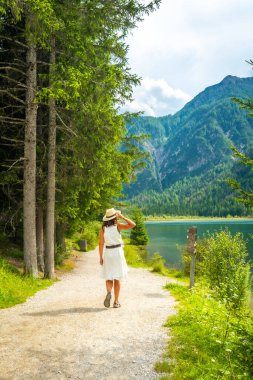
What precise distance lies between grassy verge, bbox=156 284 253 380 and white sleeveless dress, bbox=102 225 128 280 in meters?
1.63

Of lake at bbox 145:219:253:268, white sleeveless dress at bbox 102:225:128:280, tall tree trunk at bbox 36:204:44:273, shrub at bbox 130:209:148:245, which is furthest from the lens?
shrub at bbox 130:209:148:245

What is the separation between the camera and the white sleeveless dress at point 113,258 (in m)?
8.62

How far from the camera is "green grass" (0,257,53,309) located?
9.64 metres

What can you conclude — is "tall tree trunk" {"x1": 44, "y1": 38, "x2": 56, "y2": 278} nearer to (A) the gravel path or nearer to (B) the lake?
(A) the gravel path

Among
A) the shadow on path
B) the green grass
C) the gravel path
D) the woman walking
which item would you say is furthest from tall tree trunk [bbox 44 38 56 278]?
the woman walking

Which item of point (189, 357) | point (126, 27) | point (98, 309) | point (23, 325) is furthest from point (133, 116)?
point (189, 357)

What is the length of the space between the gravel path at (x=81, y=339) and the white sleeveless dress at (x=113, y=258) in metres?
0.85

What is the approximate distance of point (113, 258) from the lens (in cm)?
867

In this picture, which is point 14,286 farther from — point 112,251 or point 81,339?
point 81,339

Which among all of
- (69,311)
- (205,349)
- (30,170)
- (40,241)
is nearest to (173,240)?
(40,241)

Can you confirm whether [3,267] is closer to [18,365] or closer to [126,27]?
[18,365]

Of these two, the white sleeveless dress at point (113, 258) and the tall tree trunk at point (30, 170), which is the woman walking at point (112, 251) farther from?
the tall tree trunk at point (30, 170)

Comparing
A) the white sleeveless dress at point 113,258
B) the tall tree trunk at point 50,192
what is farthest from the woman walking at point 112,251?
the tall tree trunk at point 50,192

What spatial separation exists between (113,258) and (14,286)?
402 cm
